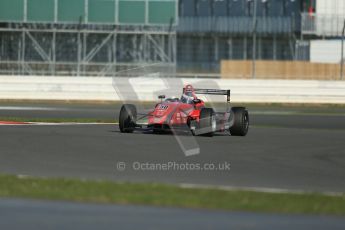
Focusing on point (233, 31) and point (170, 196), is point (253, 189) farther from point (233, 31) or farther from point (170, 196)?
point (233, 31)

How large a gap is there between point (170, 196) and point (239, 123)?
33.7ft

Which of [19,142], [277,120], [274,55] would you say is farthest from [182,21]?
[19,142]

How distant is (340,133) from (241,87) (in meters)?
16.2

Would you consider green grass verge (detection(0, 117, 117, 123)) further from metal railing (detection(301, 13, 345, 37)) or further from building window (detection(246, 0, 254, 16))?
building window (detection(246, 0, 254, 16))

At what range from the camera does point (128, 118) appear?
20031 millimetres

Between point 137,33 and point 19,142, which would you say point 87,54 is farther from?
point 19,142

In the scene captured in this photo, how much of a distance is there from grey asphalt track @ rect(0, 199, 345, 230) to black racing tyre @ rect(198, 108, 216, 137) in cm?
1012

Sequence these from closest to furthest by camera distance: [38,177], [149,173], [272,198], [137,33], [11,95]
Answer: [272,198]
[38,177]
[149,173]
[11,95]
[137,33]

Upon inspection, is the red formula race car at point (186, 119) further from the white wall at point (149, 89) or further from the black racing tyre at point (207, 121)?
the white wall at point (149, 89)

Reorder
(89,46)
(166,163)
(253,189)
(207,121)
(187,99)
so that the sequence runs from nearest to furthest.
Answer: (253,189) < (166,163) < (207,121) < (187,99) < (89,46)

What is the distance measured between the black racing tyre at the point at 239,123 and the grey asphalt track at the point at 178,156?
1.16ft

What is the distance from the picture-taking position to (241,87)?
124 feet

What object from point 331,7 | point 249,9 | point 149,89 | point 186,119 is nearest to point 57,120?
point 186,119

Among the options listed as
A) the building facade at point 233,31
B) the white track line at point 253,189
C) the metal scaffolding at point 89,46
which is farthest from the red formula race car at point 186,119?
the building facade at point 233,31
